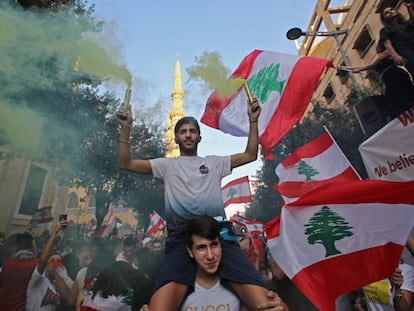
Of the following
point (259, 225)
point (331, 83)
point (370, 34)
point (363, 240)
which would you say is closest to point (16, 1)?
point (363, 240)

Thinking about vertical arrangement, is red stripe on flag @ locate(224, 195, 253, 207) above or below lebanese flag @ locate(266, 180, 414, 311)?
above

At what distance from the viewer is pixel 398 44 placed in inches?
185

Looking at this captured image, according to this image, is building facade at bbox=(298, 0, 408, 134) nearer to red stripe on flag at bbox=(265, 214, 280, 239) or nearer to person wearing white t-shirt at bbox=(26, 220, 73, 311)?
red stripe on flag at bbox=(265, 214, 280, 239)

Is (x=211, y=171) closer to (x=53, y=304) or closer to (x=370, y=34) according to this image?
(x=53, y=304)

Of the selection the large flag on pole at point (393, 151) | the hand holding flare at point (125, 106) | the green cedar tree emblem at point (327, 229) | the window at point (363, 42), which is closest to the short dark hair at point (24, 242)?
the hand holding flare at point (125, 106)

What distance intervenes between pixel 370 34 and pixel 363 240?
55.5 ft

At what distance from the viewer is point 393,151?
3875 mm

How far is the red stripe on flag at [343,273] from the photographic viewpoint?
2.73 meters

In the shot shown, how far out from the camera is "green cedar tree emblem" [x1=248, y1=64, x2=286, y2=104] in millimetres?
5378

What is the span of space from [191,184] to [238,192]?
7921 millimetres

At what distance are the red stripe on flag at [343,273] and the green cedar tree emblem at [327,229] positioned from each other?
0.45 feet

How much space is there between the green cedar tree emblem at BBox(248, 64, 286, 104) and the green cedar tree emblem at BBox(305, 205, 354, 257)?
9.11 ft

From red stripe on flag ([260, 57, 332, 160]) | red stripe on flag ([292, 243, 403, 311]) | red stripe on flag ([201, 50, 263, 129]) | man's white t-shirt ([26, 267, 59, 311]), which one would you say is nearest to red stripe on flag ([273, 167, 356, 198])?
red stripe on flag ([260, 57, 332, 160])

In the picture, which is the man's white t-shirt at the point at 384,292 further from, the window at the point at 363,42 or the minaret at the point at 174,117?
the window at the point at 363,42
